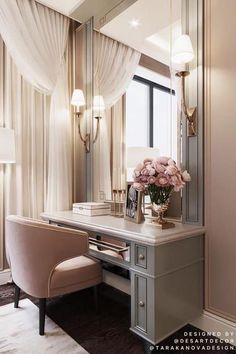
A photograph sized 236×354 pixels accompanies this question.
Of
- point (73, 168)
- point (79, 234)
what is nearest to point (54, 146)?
point (73, 168)

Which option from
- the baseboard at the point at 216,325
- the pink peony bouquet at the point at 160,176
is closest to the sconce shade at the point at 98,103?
the pink peony bouquet at the point at 160,176

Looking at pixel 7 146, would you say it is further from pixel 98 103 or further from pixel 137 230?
pixel 137 230

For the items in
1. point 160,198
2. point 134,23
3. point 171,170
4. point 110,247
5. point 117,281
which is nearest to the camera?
point 171,170

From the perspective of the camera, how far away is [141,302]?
1608 mm

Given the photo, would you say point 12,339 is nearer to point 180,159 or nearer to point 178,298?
point 178,298

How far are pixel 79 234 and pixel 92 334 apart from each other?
2.31 ft

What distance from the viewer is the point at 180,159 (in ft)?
6.59

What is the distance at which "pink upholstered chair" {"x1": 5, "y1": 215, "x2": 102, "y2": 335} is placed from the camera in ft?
5.78

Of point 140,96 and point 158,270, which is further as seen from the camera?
point 140,96

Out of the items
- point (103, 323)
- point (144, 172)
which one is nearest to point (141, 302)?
point (103, 323)

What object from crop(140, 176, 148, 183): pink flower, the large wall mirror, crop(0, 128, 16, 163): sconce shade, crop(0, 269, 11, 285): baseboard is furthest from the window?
crop(0, 269, 11, 285): baseboard

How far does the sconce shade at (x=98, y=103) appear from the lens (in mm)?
2740

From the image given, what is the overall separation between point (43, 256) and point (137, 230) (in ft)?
2.16

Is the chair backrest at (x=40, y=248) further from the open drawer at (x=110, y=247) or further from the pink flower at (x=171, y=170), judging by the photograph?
the pink flower at (x=171, y=170)
